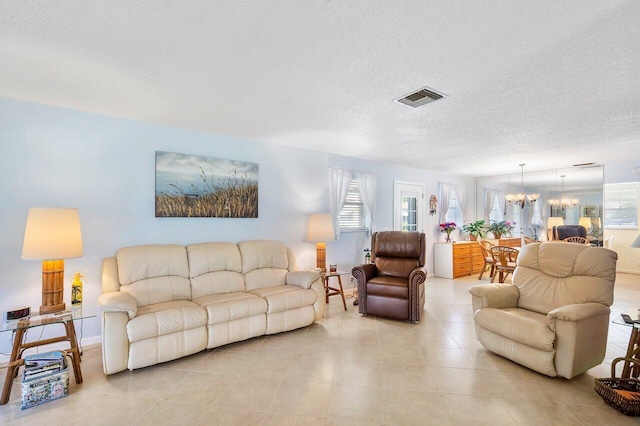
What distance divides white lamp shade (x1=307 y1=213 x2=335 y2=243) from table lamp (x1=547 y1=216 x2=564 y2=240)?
5.56 metres

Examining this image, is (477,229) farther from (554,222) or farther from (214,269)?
(214,269)

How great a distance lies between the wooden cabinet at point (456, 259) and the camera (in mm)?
6488

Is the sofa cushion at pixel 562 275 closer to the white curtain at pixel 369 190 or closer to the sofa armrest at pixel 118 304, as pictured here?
the white curtain at pixel 369 190

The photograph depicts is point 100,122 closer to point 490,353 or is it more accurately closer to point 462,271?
point 490,353

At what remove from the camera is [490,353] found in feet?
9.64

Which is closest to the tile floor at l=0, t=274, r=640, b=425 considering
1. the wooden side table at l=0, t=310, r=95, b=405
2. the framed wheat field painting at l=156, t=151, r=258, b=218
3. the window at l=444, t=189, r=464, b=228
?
the wooden side table at l=0, t=310, r=95, b=405

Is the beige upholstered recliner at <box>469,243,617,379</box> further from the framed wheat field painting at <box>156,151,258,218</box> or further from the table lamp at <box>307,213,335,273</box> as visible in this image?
the framed wheat field painting at <box>156,151,258,218</box>

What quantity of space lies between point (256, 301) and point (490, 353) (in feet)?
7.88

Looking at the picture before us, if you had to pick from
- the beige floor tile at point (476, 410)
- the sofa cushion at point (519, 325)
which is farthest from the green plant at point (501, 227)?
the beige floor tile at point (476, 410)

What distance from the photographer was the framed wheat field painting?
11.7 ft

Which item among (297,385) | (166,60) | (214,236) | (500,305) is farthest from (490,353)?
(166,60)

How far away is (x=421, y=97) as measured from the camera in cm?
275

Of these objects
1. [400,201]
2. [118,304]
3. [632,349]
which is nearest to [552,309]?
[632,349]

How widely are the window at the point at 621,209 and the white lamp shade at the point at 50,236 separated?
28.6ft
